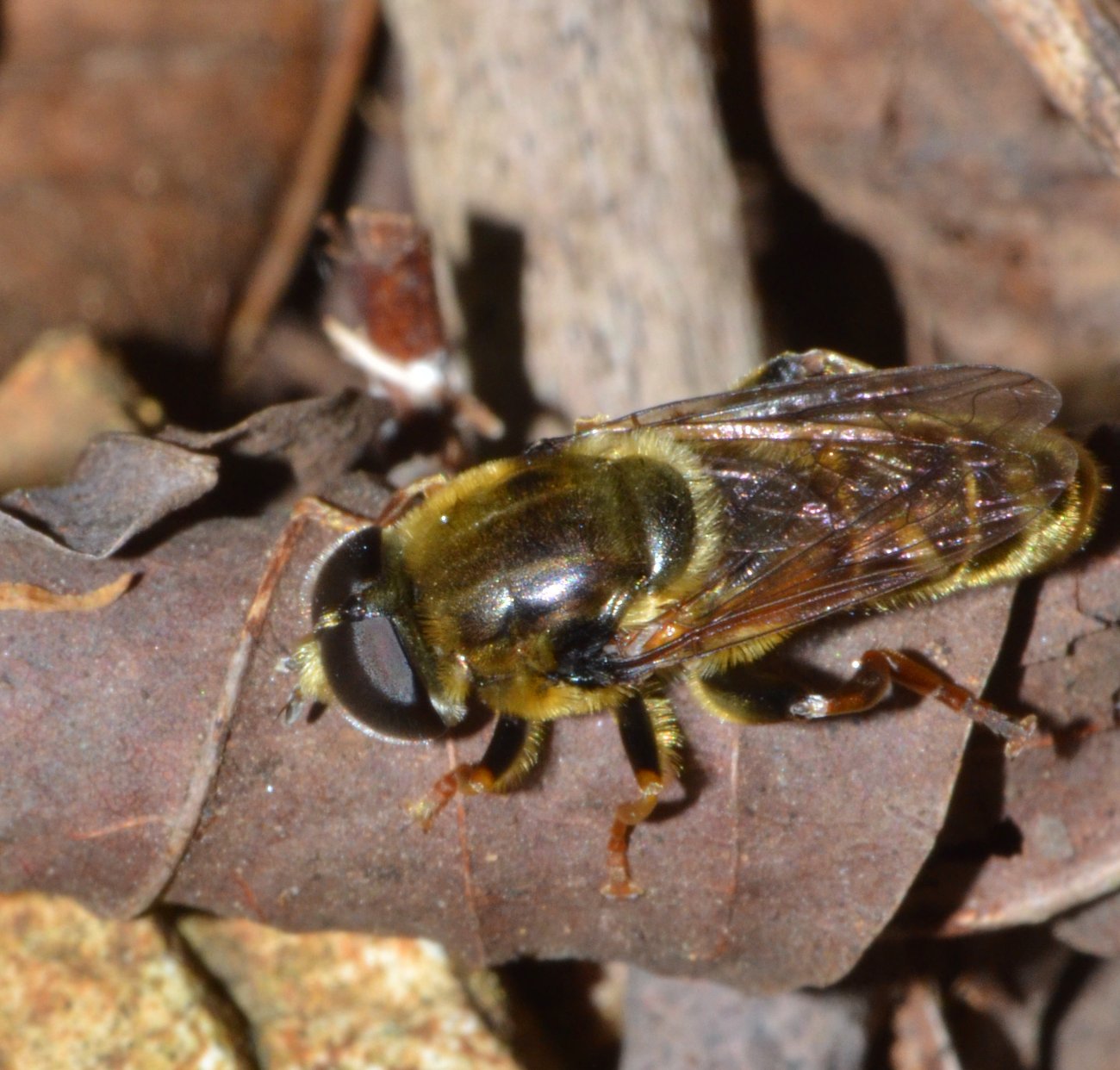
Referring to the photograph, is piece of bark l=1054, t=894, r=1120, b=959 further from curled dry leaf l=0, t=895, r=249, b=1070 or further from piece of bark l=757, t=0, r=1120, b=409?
curled dry leaf l=0, t=895, r=249, b=1070

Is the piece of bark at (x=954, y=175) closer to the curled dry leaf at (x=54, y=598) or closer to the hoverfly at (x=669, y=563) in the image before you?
the hoverfly at (x=669, y=563)

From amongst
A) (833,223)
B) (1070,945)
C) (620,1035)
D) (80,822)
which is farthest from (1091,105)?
(80,822)

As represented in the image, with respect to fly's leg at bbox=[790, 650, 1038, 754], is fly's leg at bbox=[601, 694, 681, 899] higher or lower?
lower

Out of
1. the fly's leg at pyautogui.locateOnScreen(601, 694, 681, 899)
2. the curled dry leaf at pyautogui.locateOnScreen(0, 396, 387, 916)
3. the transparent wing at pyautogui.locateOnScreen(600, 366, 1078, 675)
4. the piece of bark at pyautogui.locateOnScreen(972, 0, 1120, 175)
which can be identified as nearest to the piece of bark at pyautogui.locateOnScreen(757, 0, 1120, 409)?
the piece of bark at pyautogui.locateOnScreen(972, 0, 1120, 175)

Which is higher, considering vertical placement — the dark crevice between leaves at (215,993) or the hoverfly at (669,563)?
the hoverfly at (669,563)

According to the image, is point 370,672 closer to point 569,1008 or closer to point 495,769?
point 495,769

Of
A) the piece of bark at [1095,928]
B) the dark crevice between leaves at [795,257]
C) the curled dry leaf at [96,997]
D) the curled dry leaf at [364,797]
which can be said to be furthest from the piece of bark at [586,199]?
the curled dry leaf at [96,997]
